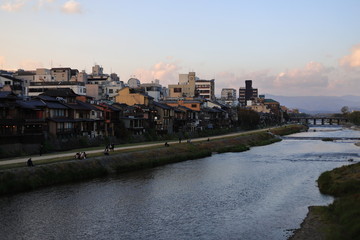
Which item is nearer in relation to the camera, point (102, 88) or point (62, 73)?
point (102, 88)

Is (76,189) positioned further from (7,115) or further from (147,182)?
(7,115)

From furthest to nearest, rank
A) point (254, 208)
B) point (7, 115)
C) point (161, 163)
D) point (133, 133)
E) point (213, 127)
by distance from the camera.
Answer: point (213, 127)
point (133, 133)
point (161, 163)
point (7, 115)
point (254, 208)

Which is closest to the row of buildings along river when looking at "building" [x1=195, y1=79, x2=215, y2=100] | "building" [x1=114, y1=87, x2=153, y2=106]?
"building" [x1=114, y1=87, x2=153, y2=106]

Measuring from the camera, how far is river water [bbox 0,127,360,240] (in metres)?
23.7

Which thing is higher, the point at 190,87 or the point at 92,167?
the point at 190,87

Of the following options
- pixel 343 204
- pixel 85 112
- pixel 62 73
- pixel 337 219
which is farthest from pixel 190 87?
pixel 337 219

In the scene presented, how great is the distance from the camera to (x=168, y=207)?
96.9 ft

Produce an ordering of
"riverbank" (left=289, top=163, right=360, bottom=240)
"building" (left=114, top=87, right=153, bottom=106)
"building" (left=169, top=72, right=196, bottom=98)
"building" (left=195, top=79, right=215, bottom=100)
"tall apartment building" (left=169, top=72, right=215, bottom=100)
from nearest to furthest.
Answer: "riverbank" (left=289, top=163, right=360, bottom=240) < "building" (left=114, top=87, right=153, bottom=106) < "building" (left=169, top=72, right=196, bottom=98) < "tall apartment building" (left=169, top=72, right=215, bottom=100) < "building" (left=195, top=79, right=215, bottom=100)

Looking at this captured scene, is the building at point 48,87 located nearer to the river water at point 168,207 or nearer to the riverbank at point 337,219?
the river water at point 168,207

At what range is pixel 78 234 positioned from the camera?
23.2 metres

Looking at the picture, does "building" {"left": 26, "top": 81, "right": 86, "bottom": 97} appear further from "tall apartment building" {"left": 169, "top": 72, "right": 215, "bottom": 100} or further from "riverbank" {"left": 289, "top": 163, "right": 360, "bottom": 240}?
"riverbank" {"left": 289, "top": 163, "right": 360, "bottom": 240}

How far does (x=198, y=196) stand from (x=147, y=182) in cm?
767

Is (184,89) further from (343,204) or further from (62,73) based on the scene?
(343,204)

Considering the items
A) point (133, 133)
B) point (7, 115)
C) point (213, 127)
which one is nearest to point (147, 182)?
point (7, 115)
